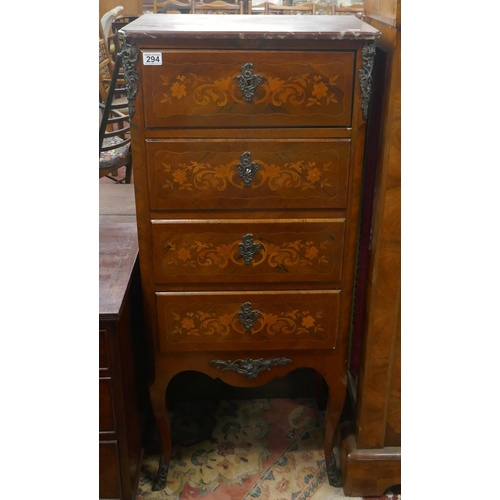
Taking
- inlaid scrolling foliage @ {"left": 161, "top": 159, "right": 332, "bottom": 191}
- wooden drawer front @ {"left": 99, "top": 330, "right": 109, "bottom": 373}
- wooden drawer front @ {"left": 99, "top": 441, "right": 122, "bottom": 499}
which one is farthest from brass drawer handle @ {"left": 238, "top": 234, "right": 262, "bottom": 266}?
wooden drawer front @ {"left": 99, "top": 441, "right": 122, "bottom": 499}

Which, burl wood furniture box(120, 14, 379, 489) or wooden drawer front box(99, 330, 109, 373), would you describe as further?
wooden drawer front box(99, 330, 109, 373)

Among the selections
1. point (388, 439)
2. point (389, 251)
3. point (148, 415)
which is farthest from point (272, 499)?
point (389, 251)

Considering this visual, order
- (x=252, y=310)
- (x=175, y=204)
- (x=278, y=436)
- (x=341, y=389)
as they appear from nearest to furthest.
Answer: (x=175, y=204)
(x=252, y=310)
(x=341, y=389)
(x=278, y=436)

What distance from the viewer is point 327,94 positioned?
44.9 inches

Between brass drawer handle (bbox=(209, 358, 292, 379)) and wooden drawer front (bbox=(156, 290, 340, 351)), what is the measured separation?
5cm

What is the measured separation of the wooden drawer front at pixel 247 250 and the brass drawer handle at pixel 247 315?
7 cm

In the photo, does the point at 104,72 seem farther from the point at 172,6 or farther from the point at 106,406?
the point at 106,406

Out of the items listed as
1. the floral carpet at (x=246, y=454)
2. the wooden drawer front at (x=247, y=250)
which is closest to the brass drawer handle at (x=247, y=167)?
the wooden drawer front at (x=247, y=250)

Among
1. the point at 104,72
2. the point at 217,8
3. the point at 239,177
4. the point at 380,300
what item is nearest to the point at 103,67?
the point at 104,72

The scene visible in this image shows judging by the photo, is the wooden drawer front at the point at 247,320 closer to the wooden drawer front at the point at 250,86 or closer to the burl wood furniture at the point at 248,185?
the burl wood furniture at the point at 248,185

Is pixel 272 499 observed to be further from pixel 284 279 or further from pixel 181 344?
pixel 284 279

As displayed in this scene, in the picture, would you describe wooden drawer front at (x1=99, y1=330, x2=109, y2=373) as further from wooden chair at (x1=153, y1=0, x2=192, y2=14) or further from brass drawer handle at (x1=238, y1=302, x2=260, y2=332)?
wooden chair at (x1=153, y1=0, x2=192, y2=14)

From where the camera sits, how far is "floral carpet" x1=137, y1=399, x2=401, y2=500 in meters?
1.55

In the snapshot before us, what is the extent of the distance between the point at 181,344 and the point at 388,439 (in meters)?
0.65
